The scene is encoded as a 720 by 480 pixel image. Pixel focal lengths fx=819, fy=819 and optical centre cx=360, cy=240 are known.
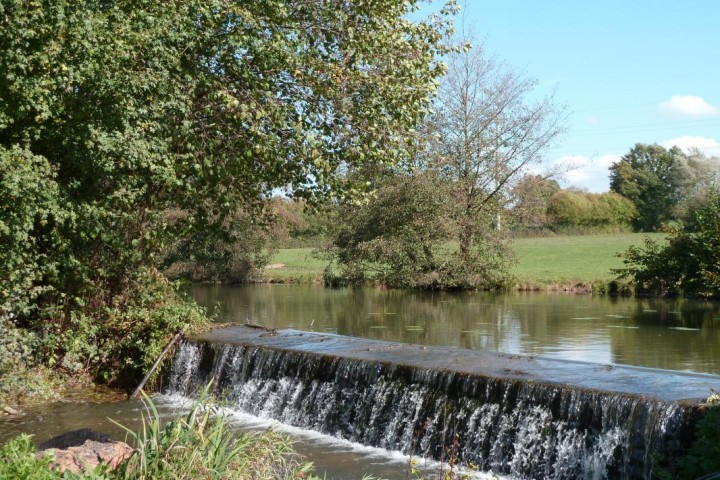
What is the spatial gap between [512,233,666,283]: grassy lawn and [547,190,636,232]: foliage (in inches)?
157

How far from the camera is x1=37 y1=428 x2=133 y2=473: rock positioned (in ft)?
17.8

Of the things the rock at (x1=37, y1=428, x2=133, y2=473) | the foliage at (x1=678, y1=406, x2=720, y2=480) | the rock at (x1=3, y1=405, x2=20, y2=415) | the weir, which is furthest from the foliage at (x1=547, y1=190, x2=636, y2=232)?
the rock at (x1=37, y1=428, x2=133, y2=473)

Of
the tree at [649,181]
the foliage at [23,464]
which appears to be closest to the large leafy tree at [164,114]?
the foliage at [23,464]

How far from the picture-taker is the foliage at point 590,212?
5297 centimetres

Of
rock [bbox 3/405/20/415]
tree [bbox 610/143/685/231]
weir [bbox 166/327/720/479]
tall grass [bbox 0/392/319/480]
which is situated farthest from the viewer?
tree [bbox 610/143/685/231]

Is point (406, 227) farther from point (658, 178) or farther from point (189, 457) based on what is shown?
point (658, 178)

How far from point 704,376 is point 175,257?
26.1 metres

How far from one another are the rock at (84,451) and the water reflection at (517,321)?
26.6 feet

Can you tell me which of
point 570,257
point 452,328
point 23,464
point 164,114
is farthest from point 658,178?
point 23,464

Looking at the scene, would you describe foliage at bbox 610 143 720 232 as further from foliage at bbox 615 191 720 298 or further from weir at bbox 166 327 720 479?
weir at bbox 166 327 720 479

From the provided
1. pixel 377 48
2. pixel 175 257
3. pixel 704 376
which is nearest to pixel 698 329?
pixel 704 376

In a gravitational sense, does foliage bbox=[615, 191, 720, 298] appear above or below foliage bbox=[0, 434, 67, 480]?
above

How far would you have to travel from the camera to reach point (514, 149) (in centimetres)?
3020

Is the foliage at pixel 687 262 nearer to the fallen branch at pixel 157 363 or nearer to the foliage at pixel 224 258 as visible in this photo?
the foliage at pixel 224 258
